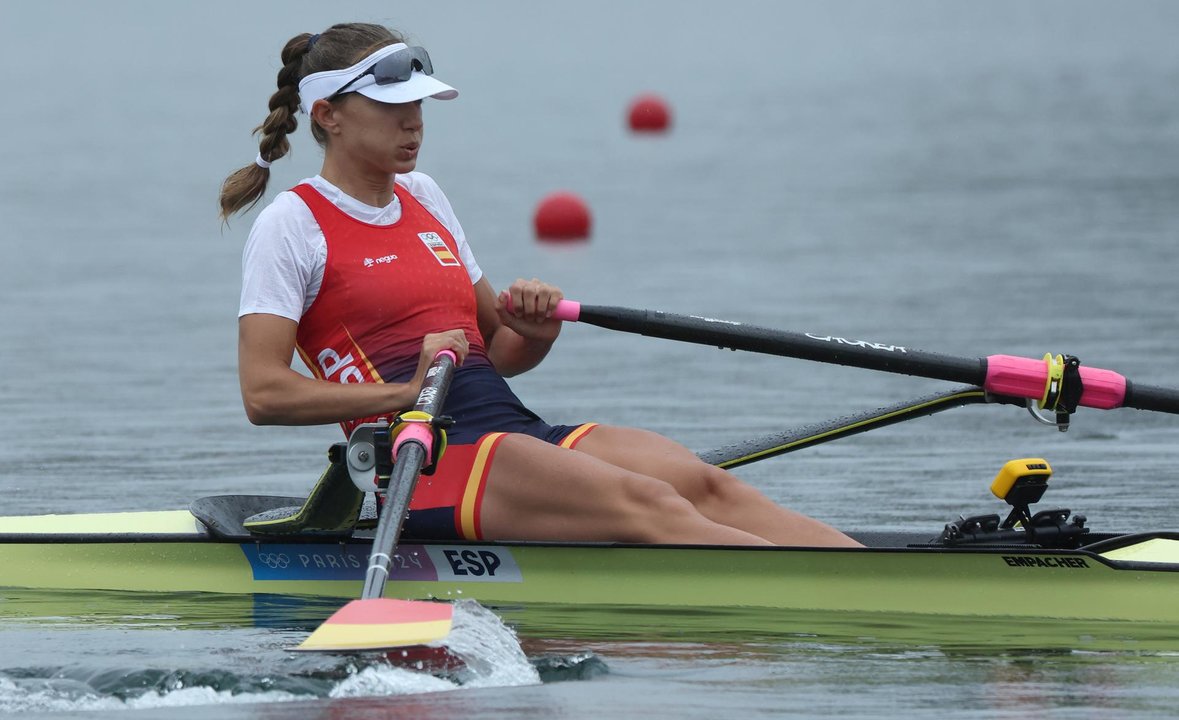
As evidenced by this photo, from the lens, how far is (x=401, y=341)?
644 cm

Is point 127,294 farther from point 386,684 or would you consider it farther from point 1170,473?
point 386,684

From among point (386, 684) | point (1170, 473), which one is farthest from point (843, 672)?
Answer: point (1170, 473)

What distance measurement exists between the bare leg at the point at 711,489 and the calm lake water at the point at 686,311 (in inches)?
18.8

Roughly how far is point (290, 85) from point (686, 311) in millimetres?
6835

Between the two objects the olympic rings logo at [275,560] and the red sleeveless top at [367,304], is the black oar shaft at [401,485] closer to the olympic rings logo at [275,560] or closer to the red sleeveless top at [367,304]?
the red sleeveless top at [367,304]

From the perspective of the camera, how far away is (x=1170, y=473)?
8984 mm

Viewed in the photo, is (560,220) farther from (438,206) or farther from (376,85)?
(376,85)

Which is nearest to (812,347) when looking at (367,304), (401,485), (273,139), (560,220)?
(367,304)

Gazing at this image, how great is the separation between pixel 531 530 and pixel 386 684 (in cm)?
92

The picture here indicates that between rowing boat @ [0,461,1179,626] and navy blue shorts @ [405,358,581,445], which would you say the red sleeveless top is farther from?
rowing boat @ [0,461,1179,626]

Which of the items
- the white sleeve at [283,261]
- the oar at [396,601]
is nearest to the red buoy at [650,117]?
the white sleeve at [283,261]

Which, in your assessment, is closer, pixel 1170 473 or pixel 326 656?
pixel 326 656

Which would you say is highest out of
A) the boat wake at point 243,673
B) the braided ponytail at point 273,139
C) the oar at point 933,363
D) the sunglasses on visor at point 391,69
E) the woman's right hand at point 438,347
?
the sunglasses on visor at point 391,69

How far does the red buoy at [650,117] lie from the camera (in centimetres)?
2898
